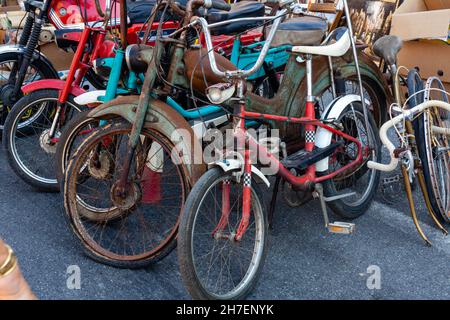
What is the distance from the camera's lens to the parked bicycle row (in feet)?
9.25

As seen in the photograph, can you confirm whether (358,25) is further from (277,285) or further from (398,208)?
(277,285)

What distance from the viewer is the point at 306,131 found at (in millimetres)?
3346

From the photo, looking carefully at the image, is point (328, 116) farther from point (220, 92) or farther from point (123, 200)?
point (123, 200)

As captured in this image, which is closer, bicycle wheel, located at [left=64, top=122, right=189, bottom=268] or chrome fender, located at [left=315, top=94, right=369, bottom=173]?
bicycle wheel, located at [left=64, top=122, right=189, bottom=268]

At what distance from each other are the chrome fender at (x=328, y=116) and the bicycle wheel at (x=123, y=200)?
956 mm

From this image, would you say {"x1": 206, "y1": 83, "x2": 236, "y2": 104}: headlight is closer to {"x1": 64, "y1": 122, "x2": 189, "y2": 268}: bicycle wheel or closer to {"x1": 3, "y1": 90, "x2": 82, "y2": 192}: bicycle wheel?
{"x1": 64, "y1": 122, "x2": 189, "y2": 268}: bicycle wheel

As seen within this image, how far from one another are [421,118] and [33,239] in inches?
110

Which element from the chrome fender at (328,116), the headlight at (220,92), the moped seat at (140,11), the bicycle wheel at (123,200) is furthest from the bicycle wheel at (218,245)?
the moped seat at (140,11)

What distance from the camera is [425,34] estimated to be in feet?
Answer: 14.1

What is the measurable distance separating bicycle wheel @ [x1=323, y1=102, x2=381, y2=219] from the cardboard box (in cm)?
112

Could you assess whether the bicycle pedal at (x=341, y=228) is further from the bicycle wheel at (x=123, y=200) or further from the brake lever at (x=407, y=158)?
the bicycle wheel at (x=123, y=200)

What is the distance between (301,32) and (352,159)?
99 cm

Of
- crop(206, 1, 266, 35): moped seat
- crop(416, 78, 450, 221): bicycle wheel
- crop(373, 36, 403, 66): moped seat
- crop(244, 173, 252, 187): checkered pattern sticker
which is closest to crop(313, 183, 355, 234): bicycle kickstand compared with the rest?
crop(416, 78, 450, 221): bicycle wheel
